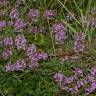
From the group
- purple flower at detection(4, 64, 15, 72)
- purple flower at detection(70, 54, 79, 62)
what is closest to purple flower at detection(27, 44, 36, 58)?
purple flower at detection(4, 64, 15, 72)

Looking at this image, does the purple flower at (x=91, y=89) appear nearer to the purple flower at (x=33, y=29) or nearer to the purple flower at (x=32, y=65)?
the purple flower at (x=32, y=65)

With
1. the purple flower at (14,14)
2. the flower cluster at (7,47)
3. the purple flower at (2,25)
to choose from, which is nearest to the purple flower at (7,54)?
the flower cluster at (7,47)

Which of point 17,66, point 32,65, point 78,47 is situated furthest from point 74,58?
point 17,66

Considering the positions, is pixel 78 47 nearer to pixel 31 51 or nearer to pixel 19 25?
pixel 31 51

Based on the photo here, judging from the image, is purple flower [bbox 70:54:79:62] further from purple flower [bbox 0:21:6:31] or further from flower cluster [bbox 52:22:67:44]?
purple flower [bbox 0:21:6:31]

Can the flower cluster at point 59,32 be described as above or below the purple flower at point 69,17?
below
